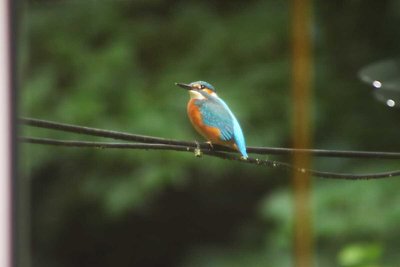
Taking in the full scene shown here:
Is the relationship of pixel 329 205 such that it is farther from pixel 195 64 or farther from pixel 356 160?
pixel 195 64

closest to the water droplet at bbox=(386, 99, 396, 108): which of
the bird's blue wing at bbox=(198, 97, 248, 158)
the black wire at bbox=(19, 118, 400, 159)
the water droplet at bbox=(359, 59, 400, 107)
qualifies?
the water droplet at bbox=(359, 59, 400, 107)

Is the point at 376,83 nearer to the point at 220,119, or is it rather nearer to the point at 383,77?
the point at 383,77

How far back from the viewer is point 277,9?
2100 mm

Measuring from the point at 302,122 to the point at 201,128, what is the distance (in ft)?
0.73

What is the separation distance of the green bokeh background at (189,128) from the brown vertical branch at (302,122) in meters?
0.01

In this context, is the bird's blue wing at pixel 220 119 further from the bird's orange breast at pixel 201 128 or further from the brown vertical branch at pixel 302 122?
the brown vertical branch at pixel 302 122

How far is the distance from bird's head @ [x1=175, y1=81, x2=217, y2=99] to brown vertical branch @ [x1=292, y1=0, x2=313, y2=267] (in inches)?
7.3

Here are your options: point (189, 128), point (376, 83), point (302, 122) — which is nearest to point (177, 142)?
point (189, 128)

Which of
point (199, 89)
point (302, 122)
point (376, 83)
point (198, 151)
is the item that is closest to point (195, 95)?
point (199, 89)

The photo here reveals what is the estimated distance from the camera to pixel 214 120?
2150 millimetres

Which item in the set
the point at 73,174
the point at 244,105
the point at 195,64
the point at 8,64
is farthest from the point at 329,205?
the point at 8,64

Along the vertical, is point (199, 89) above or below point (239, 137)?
above

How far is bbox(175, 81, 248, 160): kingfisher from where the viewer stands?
7.03 ft

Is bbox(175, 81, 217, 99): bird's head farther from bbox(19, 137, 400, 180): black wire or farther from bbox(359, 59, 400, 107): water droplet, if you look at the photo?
bbox(359, 59, 400, 107): water droplet
